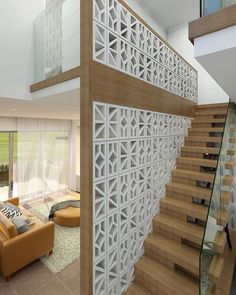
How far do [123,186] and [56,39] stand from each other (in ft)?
8.17

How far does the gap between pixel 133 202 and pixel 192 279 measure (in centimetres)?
124

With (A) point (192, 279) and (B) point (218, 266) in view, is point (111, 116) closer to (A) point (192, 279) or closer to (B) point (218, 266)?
(B) point (218, 266)

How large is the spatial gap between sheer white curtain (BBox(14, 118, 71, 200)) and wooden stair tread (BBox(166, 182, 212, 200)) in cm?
538

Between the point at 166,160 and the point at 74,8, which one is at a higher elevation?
the point at 74,8

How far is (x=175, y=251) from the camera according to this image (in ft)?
9.11

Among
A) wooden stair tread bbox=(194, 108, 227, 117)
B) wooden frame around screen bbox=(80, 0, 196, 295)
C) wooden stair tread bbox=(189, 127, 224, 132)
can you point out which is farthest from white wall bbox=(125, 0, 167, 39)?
wooden frame around screen bbox=(80, 0, 196, 295)

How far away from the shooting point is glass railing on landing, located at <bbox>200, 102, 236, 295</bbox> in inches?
80.2

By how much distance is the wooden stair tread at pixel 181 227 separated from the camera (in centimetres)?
279

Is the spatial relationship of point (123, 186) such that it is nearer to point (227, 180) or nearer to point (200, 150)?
point (227, 180)

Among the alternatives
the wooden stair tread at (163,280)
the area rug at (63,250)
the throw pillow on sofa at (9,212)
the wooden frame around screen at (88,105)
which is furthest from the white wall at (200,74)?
the throw pillow on sofa at (9,212)

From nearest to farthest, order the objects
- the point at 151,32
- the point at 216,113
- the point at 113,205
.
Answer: the point at 113,205 → the point at 151,32 → the point at 216,113

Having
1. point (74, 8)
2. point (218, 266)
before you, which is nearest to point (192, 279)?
point (218, 266)

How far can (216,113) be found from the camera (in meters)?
4.59

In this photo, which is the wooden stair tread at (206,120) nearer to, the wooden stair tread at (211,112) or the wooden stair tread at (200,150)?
the wooden stair tread at (211,112)
